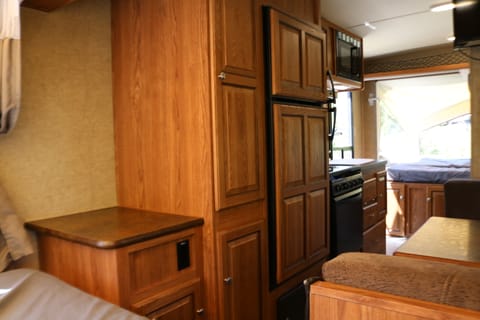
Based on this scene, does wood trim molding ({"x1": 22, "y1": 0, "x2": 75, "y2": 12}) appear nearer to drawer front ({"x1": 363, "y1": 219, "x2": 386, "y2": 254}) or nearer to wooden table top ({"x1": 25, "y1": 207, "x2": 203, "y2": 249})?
wooden table top ({"x1": 25, "y1": 207, "x2": 203, "y2": 249})

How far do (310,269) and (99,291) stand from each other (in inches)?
55.3

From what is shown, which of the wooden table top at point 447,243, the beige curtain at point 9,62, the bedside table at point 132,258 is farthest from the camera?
the beige curtain at point 9,62

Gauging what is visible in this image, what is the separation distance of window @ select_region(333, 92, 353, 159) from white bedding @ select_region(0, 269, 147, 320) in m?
4.82

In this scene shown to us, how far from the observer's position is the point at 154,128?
6.31 feet

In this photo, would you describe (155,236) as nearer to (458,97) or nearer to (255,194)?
(255,194)

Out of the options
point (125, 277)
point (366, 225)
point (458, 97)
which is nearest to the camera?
point (125, 277)

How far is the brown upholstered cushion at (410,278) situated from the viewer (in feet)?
2.79

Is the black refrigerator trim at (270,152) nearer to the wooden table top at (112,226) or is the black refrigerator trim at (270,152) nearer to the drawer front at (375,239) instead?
the wooden table top at (112,226)

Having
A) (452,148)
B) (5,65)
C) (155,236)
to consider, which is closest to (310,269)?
(155,236)

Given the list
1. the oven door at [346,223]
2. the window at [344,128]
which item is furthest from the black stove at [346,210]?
the window at [344,128]

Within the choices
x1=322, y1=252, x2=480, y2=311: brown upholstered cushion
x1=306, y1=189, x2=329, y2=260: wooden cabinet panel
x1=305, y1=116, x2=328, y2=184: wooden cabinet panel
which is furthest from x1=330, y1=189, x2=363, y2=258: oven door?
x1=322, y1=252, x2=480, y2=311: brown upholstered cushion

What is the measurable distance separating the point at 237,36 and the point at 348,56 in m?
2.40

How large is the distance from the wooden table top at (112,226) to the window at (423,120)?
5.12 metres

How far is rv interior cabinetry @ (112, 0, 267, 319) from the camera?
1.72 m
